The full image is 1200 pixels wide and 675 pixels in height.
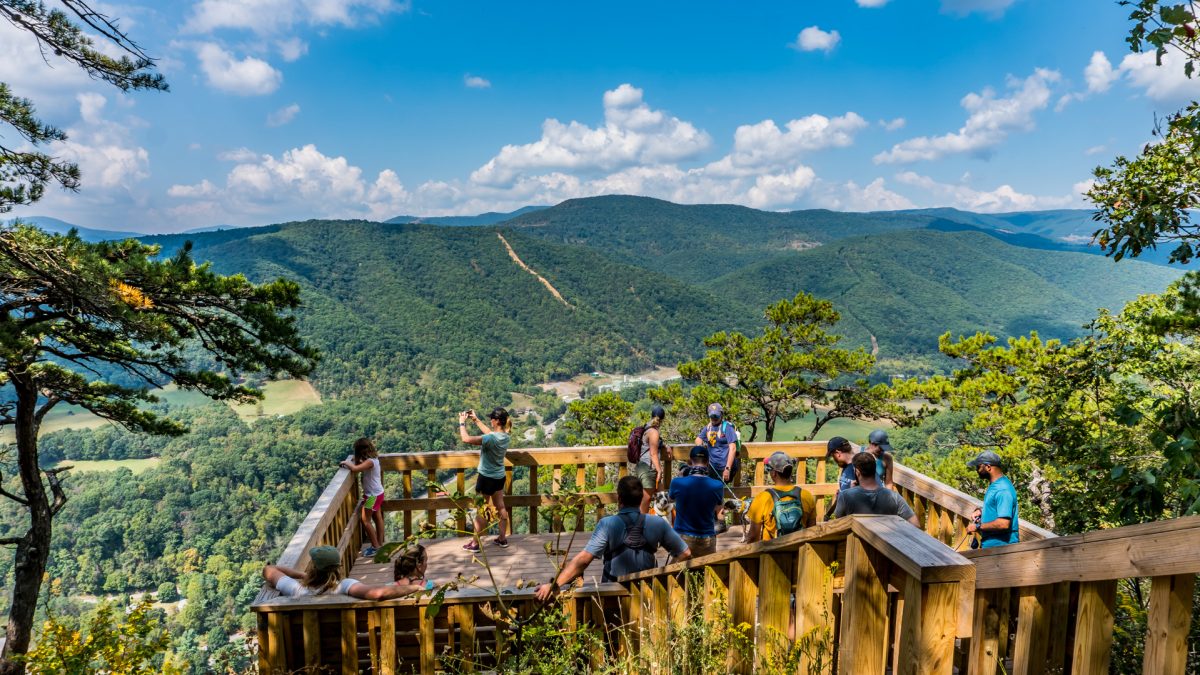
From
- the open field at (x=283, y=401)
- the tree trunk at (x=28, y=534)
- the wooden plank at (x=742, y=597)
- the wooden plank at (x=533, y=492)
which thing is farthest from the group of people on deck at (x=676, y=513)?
the open field at (x=283, y=401)

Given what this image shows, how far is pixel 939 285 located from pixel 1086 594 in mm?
188037

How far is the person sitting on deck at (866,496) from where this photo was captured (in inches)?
148

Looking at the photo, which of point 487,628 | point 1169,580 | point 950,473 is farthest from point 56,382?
point 950,473

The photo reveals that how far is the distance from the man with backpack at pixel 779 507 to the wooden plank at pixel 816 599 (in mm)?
2001

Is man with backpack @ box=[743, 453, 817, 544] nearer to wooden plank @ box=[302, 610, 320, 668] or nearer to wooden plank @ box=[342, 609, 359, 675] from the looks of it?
wooden plank @ box=[342, 609, 359, 675]

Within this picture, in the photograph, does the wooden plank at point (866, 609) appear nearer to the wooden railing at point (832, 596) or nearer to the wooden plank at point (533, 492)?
the wooden railing at point (832, 596)

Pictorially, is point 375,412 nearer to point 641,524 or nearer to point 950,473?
point 950,473

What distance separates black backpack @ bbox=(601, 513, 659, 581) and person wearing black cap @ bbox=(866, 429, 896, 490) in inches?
111

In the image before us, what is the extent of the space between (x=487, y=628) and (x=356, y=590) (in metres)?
0.74

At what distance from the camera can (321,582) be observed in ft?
11.8

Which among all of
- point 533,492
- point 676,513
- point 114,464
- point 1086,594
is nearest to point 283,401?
Result: point 114,464

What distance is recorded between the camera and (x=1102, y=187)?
612 cm

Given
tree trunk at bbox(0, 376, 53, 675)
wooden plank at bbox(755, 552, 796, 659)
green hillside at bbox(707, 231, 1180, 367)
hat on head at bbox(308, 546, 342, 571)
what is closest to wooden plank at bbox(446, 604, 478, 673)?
hat on head at bbox(308, 546, 342, 571)

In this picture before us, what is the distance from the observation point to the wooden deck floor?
16.7 ft
